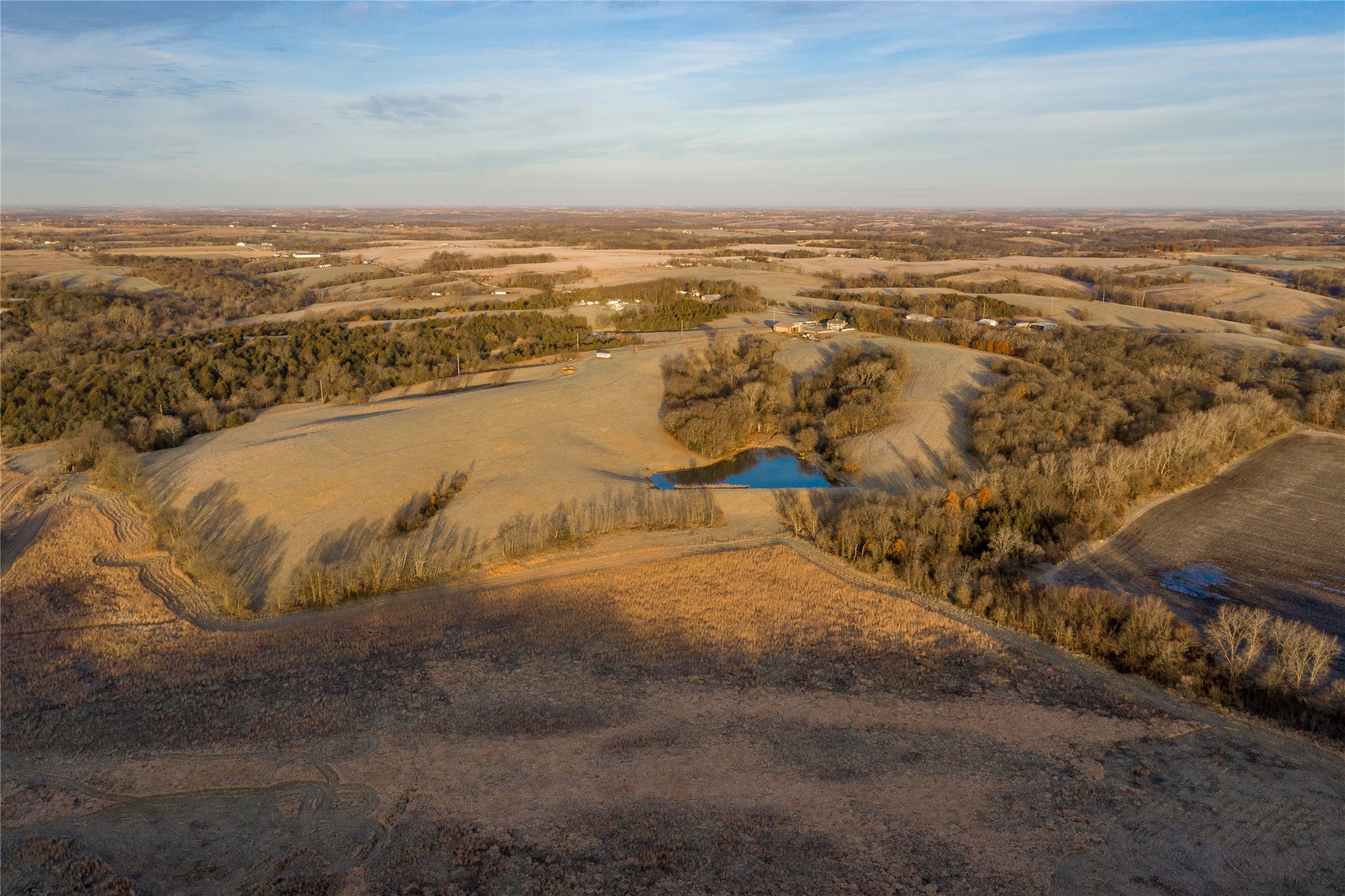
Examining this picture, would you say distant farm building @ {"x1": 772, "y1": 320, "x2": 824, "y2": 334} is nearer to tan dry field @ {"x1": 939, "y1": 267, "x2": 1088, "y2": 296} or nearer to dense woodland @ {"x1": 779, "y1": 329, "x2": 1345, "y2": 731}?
dense woodland @ {"x1": 779, "y1": 329, "x2": 1345, "y2": 731}

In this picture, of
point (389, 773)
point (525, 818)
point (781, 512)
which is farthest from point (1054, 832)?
point (781, 512)

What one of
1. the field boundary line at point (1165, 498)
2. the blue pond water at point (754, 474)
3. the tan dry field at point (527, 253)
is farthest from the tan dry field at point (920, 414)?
the tan dry field at point (527, 253)

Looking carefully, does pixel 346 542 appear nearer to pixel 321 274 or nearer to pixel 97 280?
pixel 97 280

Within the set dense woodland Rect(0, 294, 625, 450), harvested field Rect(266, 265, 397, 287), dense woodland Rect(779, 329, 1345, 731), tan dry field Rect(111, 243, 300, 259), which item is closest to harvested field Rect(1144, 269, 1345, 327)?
dense woodland Rect(779, 329, 1345, 731)

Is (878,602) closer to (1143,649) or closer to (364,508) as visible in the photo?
(1143,649)

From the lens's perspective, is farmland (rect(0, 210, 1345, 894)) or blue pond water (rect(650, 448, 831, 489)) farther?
blue pond water (rect(650, 448, 831, 489))

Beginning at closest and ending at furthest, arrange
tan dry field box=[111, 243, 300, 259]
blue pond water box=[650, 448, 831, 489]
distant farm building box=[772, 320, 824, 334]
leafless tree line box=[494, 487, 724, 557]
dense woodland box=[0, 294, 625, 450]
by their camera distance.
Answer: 1. leafless tree line box=[494, 487, 724, 557]
2. blue pond water box=[650, 448, 831, 489]
3. dense woodland box=[0, 294, 625, 450]
4. distant farm building box=[772, 320, 824, 334]
5. tan dry field box=[111, 243, 300, 259]

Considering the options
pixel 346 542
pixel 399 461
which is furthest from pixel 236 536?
pixel 399 461
